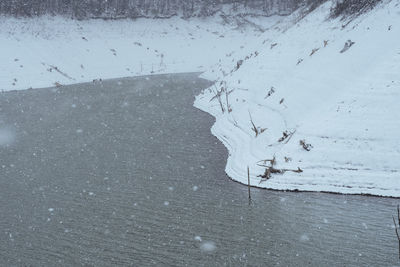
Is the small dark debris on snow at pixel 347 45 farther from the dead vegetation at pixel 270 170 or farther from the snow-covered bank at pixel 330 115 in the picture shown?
the dead vegetation at pixel 270 170

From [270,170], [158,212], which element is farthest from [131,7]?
[158,212]

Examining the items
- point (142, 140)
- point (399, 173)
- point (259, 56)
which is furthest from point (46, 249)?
point (259, 56)

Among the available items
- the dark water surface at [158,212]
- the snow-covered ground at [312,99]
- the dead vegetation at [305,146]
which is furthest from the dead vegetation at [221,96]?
the dead vegetation at [305,146]

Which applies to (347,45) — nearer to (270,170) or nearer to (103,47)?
(270,170)

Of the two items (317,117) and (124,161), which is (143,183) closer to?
(124,161)

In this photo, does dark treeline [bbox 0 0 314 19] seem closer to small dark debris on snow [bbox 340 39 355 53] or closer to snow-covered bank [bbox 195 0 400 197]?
snow-covered bank [bbox 195 0 400 197]
